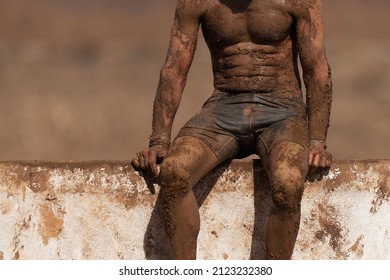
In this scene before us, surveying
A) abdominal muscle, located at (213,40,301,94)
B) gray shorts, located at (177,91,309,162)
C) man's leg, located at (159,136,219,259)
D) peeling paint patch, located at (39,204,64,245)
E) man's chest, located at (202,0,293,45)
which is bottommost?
peeling paint patch, located at (39,204,64,245)

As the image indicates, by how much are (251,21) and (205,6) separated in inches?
11.6

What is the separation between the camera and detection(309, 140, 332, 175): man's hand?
7352mm

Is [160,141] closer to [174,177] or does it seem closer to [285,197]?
[174,177]

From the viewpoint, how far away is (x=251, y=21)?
297 inches

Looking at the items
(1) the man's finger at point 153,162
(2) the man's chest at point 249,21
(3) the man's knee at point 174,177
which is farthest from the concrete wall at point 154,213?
(2) the man's chest at point 249,21

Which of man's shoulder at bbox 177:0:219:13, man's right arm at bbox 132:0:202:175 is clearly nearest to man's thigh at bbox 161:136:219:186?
man's right arm at bbox 132:0:202:175

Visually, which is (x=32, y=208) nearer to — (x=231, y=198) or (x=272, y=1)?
(x=231, y=198)

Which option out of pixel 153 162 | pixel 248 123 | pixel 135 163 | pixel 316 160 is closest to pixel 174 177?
pixel 153 162

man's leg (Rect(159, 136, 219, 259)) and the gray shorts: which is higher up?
the gray shorts

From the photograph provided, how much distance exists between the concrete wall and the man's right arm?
319 mm

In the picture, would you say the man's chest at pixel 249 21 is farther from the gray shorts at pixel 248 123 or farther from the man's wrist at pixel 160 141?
the man's wrist at pixel 160 141

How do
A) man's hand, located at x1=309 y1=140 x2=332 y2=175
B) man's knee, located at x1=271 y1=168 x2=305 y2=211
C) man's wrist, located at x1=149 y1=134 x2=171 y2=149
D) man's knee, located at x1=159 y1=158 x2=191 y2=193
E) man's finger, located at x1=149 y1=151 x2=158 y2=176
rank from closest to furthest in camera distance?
man's knee, located at x1=271 y1=168 x2=305 y2=211, man's knee, located at x1=159 y1=158 x2=191 y2=193, man's hand, located at x1=309 y1=140 x2=332 y2=175, man's finger, located at x1=149 y1=151 x2=158 y2=176, man's wrist, located at x1=149 y1=134 x2=171 y2=149

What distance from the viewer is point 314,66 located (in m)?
7.58

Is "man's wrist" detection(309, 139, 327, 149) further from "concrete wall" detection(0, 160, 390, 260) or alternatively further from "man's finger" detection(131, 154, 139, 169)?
"man's finger" detection(131, 154, 139, 169)
